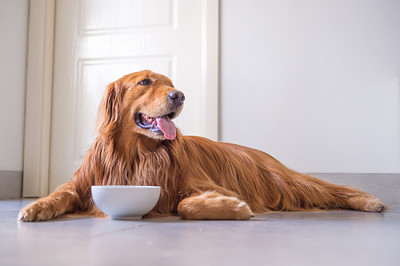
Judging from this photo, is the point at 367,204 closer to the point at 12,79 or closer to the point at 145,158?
the point at 145,158

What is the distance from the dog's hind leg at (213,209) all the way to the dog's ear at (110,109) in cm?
43

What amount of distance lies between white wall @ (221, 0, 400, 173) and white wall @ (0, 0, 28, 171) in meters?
1.61

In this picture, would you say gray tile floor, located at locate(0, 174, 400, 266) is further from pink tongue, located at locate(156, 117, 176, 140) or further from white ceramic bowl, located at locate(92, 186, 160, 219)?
pink tongue, located at locate(156, 117, 176, 140)

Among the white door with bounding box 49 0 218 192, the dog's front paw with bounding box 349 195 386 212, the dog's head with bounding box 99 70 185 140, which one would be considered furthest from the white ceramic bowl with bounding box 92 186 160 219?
the white door with bounding box 49 0 218 192

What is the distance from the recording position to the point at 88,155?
1.79 m

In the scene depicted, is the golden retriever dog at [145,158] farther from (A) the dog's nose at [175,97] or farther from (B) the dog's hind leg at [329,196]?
(B) the dog's hind leg at [329,196]

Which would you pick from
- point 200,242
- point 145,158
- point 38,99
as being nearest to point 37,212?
point 145,158

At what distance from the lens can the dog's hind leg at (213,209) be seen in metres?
1.58

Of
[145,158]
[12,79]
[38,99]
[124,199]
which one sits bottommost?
[124,199]

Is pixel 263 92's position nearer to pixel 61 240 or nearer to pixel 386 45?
pixel 386 45

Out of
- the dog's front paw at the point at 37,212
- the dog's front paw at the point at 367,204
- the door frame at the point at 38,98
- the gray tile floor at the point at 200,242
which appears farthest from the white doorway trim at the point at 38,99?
the dog's front paw at the point at 367,204

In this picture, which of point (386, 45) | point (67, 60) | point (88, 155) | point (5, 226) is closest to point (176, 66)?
point (67, 60)

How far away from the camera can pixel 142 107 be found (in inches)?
70.6

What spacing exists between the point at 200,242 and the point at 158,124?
0.76m
